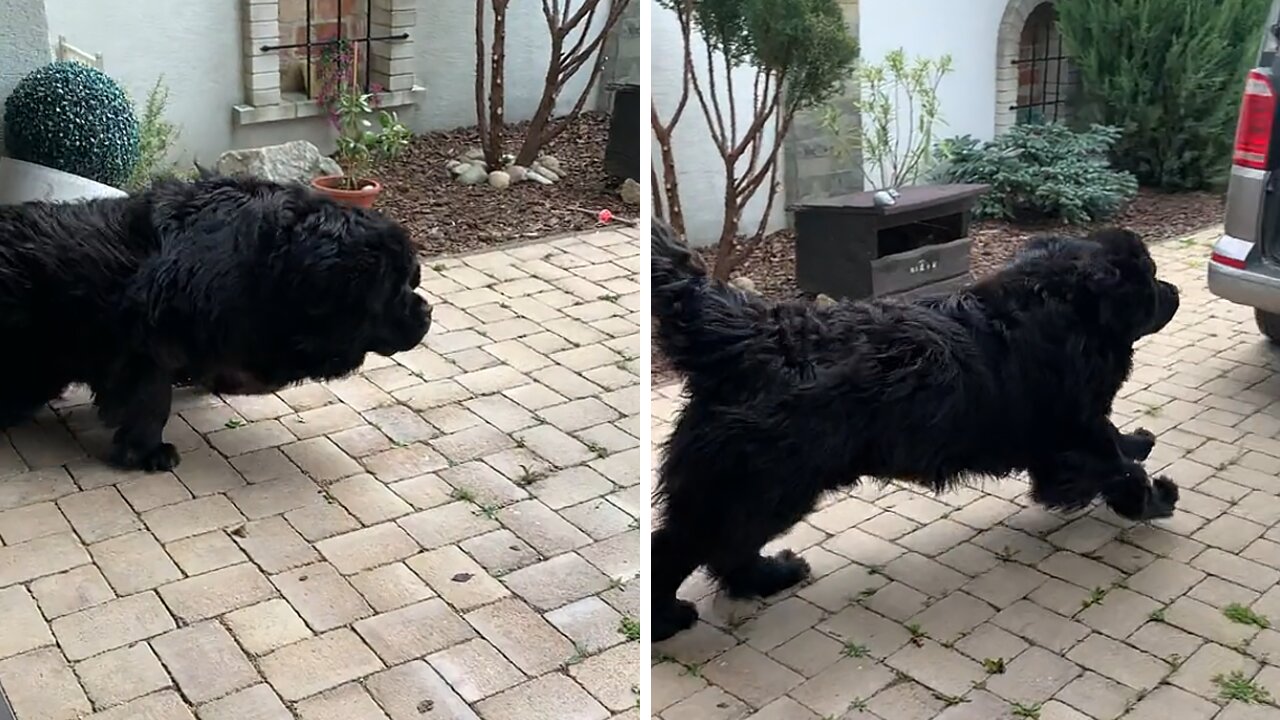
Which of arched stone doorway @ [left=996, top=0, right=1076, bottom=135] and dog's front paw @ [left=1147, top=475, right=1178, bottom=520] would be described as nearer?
arched stone doorway @ [left=996, top=0, right=1076, bottom=135]

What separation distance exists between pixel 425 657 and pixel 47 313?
75 centimetres

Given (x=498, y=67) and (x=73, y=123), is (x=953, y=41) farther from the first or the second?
(x=73, y=123)

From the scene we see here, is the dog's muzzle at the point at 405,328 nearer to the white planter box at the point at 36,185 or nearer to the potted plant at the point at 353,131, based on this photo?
the potted plant at the point at 353,131

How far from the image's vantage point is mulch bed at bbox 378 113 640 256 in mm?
1376

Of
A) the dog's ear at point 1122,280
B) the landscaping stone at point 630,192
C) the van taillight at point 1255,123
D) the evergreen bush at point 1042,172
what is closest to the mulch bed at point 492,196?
the landscaping stone at point 630,192

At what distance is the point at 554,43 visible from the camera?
133cm

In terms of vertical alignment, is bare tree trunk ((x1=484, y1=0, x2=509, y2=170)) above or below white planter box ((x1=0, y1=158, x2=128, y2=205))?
above

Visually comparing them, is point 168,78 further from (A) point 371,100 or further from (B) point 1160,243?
(B) point 1160,243

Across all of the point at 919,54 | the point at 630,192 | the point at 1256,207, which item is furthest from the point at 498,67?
the point at 1256,207

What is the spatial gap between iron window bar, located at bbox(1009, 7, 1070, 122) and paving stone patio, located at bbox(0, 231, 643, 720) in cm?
49

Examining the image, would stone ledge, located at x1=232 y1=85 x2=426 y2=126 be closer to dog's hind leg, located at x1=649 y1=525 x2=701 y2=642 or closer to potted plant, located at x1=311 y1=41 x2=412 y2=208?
potted plant, located at x1=311 y1=41 x2=412 y2=208

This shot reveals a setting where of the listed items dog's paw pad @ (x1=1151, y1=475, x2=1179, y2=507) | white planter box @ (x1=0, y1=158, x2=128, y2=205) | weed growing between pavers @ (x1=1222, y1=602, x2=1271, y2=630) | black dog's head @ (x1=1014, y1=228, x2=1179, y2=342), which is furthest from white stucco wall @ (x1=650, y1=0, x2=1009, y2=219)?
white planter box @ (x1=0, y1=158, x2=128, y2=205)

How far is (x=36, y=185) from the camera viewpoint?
Result: 1.57 meters

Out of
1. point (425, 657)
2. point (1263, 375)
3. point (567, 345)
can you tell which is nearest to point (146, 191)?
point (567, 345)
